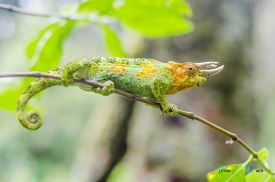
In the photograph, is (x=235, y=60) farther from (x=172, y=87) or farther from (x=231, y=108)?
(x=172, y=87)

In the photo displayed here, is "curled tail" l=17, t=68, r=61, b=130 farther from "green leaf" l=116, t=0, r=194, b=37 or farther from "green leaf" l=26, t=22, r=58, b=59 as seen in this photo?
"green leaf" l=116, t=0, r=194, b=37

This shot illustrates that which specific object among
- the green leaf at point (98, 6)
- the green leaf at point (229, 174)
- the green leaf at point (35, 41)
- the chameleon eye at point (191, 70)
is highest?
the green leaf at point (98, 6)

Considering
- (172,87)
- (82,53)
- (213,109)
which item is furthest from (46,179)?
(172,87)

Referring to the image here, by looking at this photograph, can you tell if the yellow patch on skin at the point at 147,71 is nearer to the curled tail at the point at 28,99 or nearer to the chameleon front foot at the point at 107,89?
the chameleon front foot at the point at 107,89

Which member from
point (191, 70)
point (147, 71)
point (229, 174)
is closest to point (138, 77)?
point (147, 71)

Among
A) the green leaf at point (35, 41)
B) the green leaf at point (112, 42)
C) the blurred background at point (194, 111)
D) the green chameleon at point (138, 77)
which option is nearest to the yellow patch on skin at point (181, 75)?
the green chameleon at point (138, 77)

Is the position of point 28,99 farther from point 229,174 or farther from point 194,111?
point 194,111
